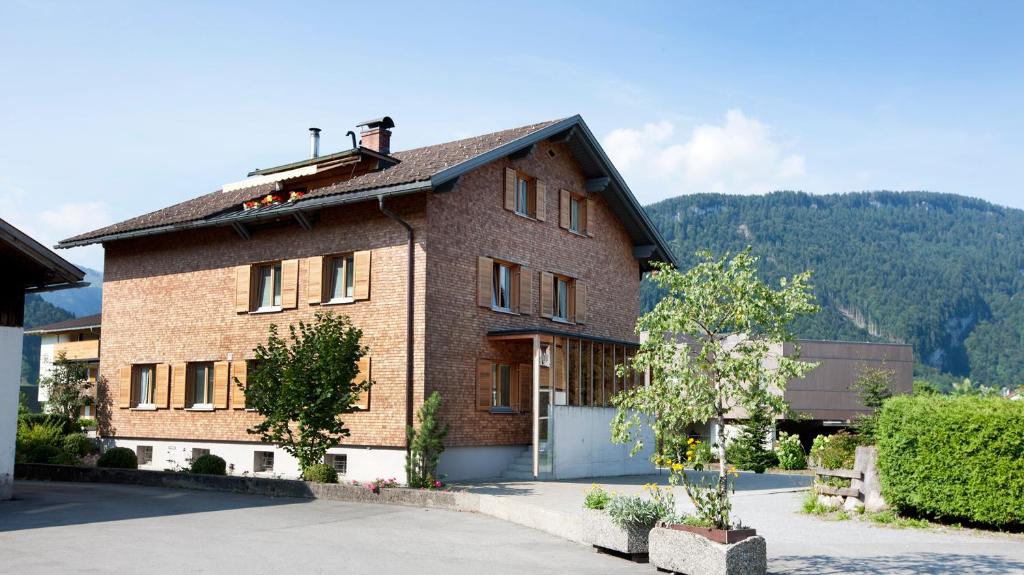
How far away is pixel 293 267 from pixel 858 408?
40957 millimetres

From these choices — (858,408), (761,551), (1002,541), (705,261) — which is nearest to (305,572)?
(761,551)

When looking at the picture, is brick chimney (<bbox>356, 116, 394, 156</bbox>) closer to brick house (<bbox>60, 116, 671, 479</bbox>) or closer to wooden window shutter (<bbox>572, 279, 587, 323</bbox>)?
brick house (<bbox>60, 116, 671, 479</bbox>)

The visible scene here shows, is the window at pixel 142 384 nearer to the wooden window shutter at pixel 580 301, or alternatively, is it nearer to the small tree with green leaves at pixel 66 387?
the small tree with green leaves at pixel 66 387

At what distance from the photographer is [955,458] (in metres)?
14.6

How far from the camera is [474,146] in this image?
2464cm

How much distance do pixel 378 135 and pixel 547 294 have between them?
21.1 feet

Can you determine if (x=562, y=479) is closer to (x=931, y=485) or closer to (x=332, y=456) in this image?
(x=332, y=456)

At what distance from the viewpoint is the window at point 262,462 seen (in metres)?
23.8

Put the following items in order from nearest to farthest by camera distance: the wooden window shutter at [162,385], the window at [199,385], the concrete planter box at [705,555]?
the concrete planter box at [705,555], the window at [199,385], the wooden window shutter at [162,385]

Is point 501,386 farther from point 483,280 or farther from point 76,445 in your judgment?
point 76,445

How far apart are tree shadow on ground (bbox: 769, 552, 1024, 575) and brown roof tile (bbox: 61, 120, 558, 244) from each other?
37.6 ft

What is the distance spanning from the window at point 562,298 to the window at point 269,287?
7266mm

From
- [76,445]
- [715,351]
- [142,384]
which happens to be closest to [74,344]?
[142,384]

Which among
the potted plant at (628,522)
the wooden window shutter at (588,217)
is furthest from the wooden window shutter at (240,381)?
the potted plant at (628,522)
